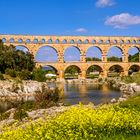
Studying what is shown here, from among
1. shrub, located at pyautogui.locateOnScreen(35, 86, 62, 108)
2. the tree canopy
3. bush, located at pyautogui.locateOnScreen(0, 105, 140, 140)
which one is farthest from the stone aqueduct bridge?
bush, located at pyautogui.locateOnScreen(0, 105, 140, 140)

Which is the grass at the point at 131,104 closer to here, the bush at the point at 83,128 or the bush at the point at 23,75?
the bush at the point at 83,128

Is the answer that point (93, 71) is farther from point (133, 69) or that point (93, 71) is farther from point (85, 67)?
point (85, 67)

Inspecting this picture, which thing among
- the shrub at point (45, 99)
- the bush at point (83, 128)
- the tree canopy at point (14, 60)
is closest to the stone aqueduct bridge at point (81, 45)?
the tree canopy at point (14, 60)

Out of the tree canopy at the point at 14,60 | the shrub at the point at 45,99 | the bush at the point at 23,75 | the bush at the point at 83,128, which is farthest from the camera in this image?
the tree canopy at the point at 14,60

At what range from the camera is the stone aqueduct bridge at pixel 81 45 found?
114 metres

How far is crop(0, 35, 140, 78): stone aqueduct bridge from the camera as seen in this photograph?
114m

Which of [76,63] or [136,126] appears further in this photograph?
[76,63]

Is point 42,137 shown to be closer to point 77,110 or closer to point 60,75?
point 77,110

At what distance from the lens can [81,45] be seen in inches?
4742

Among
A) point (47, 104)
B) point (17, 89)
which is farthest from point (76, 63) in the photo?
point (47, 104)

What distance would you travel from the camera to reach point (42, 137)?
1267 cm

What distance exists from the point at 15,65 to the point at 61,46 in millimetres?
43468

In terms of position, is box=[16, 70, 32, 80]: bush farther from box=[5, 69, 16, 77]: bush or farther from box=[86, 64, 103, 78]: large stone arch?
box=[86, 64, 103, 78]: large stone arch

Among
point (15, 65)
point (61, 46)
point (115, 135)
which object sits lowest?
point (115, 135)
